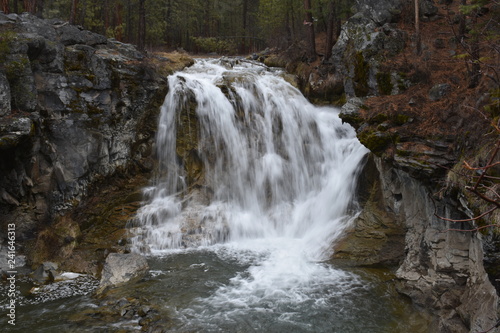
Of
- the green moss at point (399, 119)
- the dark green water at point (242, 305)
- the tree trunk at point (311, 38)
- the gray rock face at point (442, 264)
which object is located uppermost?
the tree trunk at point (311, 38)

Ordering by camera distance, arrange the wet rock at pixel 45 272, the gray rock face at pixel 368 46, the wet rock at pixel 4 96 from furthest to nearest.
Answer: the gray rock face at pixel 368 46 → the wet rock at pixel 4 96 → the wet rock at pixel 45 272

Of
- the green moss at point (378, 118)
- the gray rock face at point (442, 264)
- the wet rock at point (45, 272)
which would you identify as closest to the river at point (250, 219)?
the gray rock face at point (442, 264)

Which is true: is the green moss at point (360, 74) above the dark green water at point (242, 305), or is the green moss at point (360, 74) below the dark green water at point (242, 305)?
above

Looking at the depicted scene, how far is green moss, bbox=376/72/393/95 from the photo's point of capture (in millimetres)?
11914

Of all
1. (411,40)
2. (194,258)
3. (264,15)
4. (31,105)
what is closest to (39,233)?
(31,105)

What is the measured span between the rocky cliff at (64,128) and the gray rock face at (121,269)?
80cm

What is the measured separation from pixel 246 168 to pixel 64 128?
6525mm

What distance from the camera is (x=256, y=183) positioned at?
45.9ft

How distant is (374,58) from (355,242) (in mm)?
6655

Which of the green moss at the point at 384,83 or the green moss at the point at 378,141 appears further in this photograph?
the green moss at the point at 384,83

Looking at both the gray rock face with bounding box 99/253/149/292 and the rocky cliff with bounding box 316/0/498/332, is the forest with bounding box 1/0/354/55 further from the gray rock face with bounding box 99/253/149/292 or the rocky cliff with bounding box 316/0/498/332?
the gray rock face with bounding box 99/253/149/292

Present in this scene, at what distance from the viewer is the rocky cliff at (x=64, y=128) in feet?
34.5

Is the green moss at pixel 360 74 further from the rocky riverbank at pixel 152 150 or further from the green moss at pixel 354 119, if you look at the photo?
the green moss at pixel 354 119

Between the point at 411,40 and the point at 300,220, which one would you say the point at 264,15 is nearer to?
the point at 411,40
